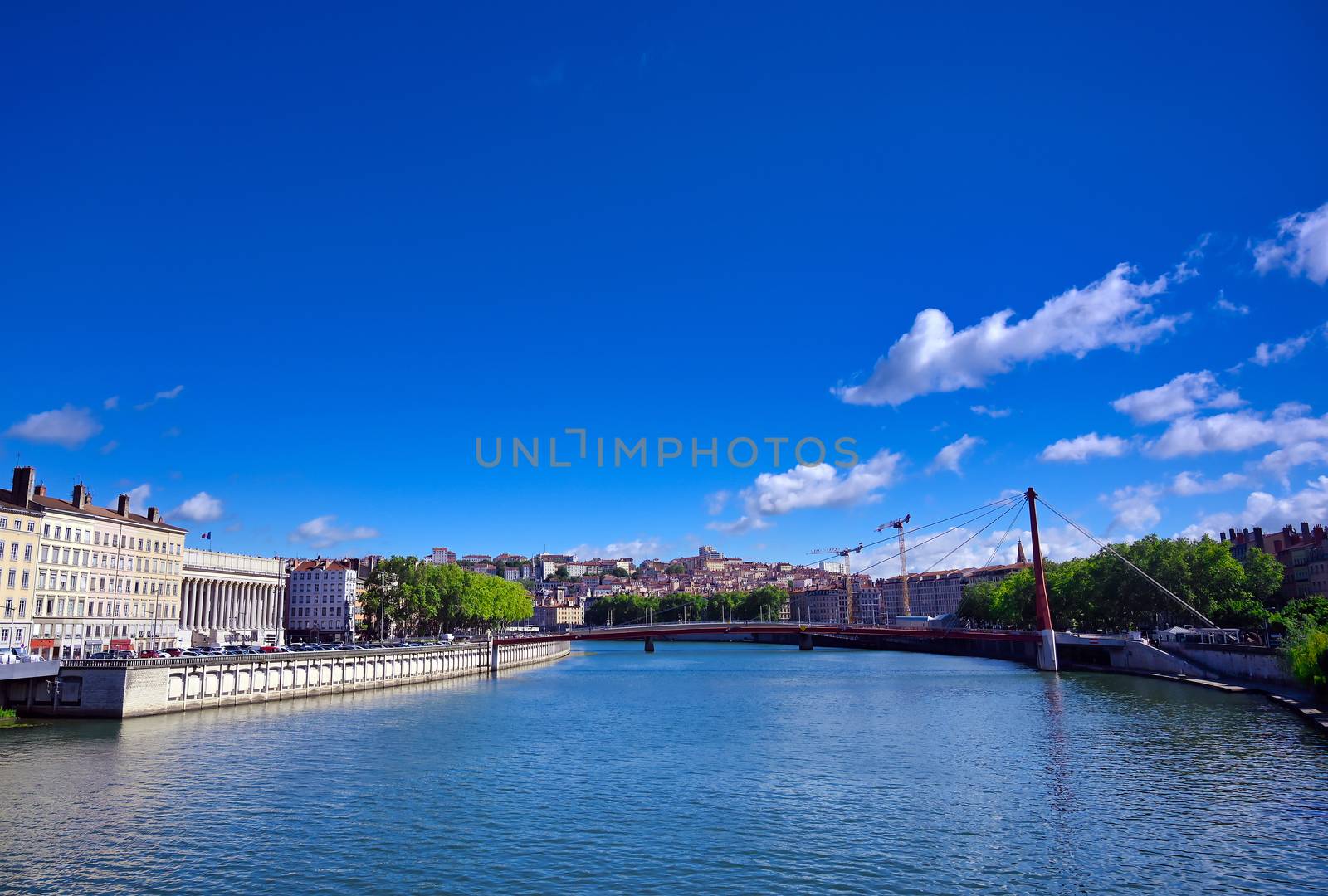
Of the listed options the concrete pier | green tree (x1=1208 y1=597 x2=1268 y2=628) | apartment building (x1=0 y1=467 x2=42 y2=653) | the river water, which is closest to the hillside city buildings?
apartment building (x1=0 y1=467 x2=42 y2=653)

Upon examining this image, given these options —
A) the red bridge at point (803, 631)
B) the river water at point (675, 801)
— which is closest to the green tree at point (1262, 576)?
the red bridge at point (803, 631)

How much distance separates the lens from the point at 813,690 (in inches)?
2510

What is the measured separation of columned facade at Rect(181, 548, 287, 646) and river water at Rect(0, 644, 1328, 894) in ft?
151

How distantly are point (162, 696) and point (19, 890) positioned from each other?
30.9 m

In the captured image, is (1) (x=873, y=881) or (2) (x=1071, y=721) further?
(2) (x=1071, y=721)

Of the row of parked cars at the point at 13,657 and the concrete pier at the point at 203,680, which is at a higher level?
the row of parked cars at the point at 13,657

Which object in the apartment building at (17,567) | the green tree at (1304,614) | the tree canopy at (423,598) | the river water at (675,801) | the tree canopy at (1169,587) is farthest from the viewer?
the tree canopy at (423,598)

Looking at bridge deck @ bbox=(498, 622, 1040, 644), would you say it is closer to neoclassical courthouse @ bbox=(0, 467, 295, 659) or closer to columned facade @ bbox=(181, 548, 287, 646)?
columned facade @ bbox=(181, 548, 287, 646)

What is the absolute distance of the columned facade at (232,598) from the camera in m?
88.8

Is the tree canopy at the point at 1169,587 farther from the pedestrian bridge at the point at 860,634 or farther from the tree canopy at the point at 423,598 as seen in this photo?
the tree canopy at the point at 423,598

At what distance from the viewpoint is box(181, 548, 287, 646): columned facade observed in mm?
88812

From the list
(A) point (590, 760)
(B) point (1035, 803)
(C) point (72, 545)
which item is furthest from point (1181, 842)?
(C) point (72, 545)

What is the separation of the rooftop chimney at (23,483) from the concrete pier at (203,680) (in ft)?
73.2

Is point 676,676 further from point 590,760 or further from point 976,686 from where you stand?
point 590,760
